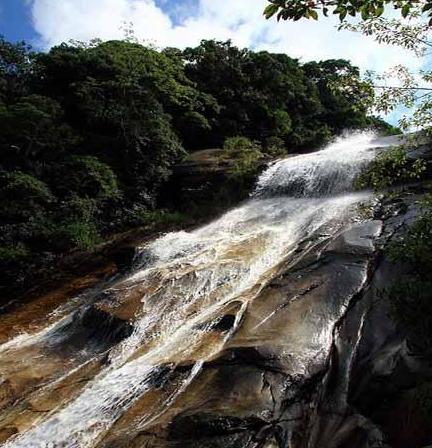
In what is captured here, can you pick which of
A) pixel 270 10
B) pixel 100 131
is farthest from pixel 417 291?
pixel 100 131

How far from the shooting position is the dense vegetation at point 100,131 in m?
14.7

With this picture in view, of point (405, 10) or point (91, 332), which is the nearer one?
point (405, 10)

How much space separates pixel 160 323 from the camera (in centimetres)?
773

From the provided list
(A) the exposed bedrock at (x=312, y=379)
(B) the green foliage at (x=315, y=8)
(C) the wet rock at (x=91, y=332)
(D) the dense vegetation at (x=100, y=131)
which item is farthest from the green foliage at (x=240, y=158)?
(B) the green foliage at (x=315, y=8)

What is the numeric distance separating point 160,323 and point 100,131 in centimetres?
1446

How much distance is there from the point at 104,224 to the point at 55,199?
212 centimetres

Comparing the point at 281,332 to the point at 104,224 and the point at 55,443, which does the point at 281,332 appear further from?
the point at 104,224

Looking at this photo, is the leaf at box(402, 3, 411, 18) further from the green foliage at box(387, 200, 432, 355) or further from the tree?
the green foliage at box(387, 200, 432, 355)

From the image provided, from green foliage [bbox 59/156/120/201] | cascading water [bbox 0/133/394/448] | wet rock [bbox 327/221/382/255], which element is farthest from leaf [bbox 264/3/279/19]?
green foliage [bbox 59/156/120/201]

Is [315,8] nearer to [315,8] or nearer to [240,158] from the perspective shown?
[315,8]

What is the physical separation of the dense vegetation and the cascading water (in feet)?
15.0

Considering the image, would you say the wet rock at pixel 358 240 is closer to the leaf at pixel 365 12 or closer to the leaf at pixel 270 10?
the leaf at pixel 365 12

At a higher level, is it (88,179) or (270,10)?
(88,179)

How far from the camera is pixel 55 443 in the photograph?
16.5ft
